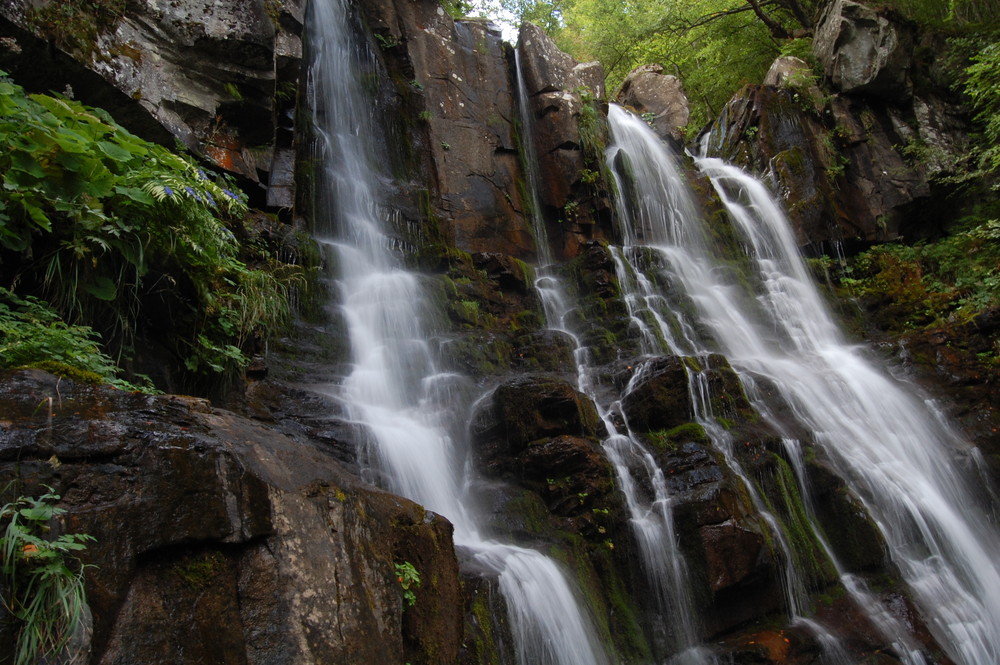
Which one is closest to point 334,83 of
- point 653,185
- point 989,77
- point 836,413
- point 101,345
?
point 653,185

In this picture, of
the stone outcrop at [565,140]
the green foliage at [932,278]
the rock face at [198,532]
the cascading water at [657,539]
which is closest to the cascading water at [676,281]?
the stone outcrop at [565,140]

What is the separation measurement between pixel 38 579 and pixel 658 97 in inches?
→ 876

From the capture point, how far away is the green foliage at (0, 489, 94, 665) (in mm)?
2023

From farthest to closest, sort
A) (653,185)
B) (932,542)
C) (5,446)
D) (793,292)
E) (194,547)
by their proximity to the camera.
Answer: (653,185), (793,292), (932,542), (194,547), (5,446)

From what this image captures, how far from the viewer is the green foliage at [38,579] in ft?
6.64

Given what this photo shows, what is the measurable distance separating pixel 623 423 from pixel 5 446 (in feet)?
19.8

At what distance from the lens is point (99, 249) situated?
3900mm

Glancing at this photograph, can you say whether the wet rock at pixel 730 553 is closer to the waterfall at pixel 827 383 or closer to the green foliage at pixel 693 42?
the waterfall at pixel 827 383

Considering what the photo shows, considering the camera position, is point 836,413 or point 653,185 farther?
point 653,185

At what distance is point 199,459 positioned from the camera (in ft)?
8.89

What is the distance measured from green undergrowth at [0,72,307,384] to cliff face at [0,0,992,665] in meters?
0.72

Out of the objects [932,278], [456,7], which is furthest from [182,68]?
[932,278]

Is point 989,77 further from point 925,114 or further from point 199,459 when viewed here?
point 199,459

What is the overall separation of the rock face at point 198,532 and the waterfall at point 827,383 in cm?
485
